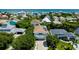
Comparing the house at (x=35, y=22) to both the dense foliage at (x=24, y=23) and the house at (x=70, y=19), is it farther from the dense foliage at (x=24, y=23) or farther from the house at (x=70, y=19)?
the house at (x=70, y=19)

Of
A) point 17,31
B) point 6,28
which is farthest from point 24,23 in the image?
point 6,28

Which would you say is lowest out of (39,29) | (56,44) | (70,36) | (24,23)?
(56,44)

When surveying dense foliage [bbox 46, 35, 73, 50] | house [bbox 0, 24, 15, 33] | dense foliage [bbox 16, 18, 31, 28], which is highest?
dense foliage [bbox 16, 18, 31, 28]

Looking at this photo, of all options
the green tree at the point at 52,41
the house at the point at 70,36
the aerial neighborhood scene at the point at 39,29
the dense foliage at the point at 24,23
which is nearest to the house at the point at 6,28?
the aerial neighborhood scene at the point at 39,29

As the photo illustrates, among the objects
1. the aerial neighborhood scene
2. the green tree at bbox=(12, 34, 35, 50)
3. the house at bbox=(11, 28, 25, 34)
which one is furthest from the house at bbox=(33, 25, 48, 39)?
the house at bbox=(11, 28, 25, 34)

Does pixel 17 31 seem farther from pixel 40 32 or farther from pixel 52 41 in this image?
pixel 52 41

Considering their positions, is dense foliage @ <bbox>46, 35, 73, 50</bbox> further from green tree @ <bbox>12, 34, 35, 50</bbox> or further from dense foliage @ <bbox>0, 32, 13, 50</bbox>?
dense foliage @ <bbox>0, 32, 13, 50</bbox>

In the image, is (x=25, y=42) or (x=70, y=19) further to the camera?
(x=70, y=19)
